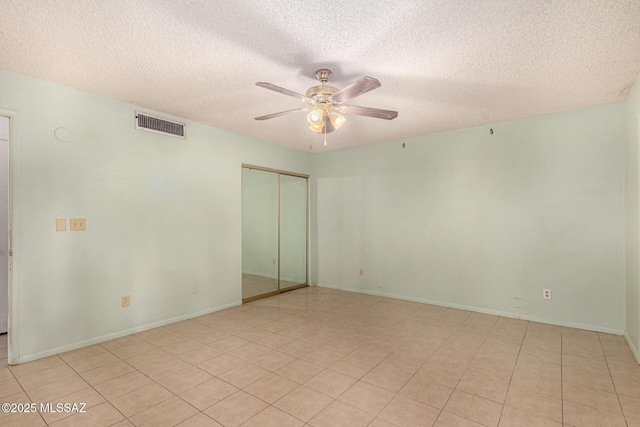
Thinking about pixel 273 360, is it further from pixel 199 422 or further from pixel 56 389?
pixel 56 389

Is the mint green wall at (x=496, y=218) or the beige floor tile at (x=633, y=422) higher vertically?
the mint green wall at (x=496, y=218)

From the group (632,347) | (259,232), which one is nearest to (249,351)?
(259,232)

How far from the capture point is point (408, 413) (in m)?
1.95

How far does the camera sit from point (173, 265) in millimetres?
3609

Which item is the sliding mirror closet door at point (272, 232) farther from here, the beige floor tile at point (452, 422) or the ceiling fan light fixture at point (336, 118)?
the beige floor tile at point (452, 422)

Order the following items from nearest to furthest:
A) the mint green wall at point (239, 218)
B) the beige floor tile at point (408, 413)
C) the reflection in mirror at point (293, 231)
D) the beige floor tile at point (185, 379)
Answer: the beige floor tile at point (408, 413), the beige floor tile at point (185, 379), the mint green wall at point (239, 218), the reflection in mirror at point (293, 231)

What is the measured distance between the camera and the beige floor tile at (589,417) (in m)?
1.84

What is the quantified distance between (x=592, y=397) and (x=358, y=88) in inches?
104

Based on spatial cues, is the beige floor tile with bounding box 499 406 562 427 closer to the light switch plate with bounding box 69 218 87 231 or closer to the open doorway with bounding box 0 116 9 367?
the light switch plate with bounding box 69 218 87 231

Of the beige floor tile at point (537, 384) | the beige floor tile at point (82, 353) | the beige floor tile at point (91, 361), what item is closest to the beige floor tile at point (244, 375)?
the beige floor tile at point (91, 361)

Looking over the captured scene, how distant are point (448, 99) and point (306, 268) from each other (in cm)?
366

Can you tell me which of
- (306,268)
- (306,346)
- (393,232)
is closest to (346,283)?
(306,268)

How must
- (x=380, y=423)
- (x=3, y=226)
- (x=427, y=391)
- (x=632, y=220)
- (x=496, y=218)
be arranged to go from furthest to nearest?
(x=496, y=218) < (x=3, y=226) < (x=632, y=220) < (x=427, y=391) < (x=380, y=423)

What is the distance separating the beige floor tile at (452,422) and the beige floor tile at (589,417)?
584 mm
